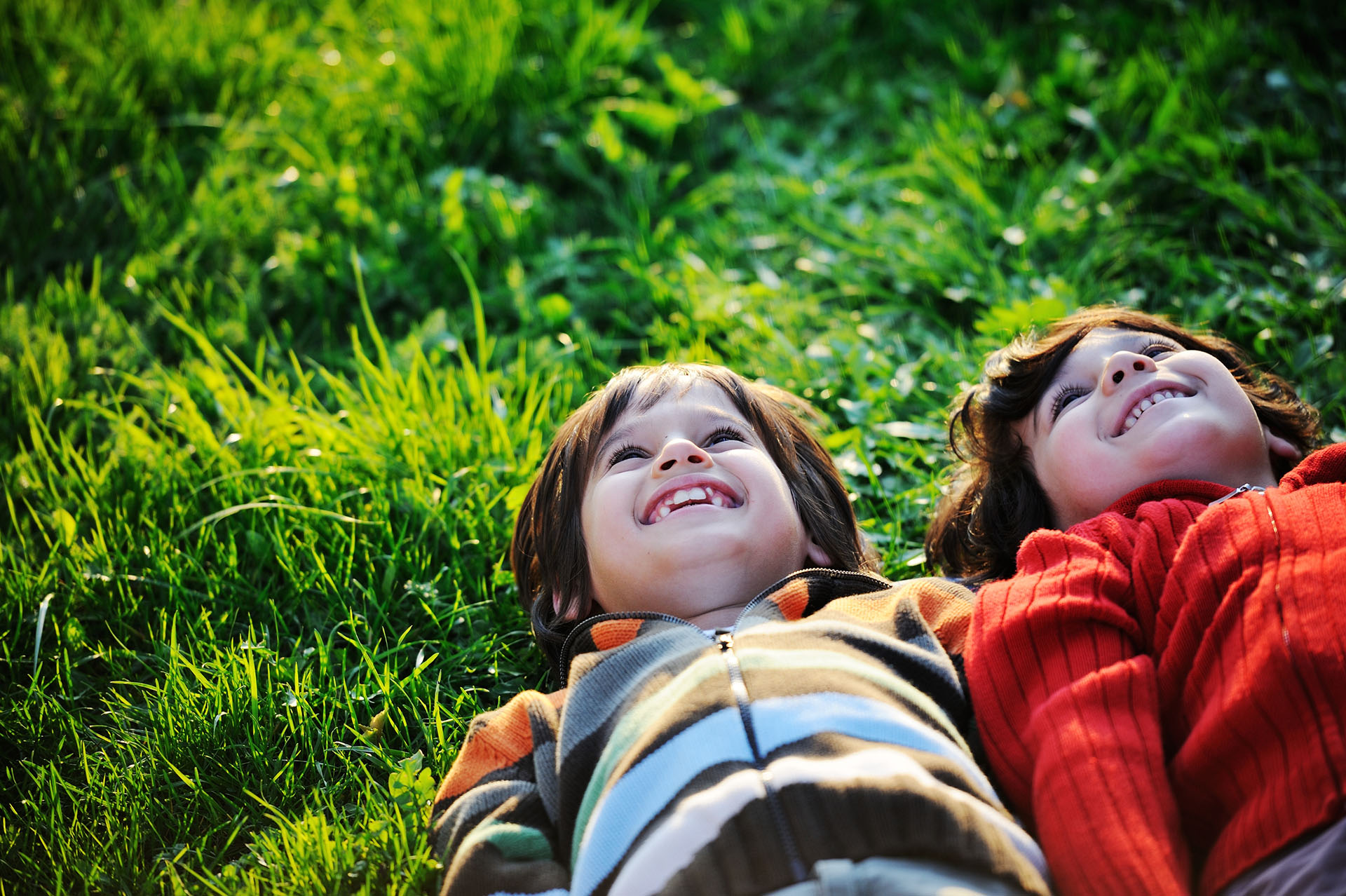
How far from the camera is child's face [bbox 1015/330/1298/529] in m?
2.06

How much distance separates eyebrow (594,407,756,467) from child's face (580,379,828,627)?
0.01 m

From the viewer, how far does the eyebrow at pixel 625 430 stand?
2.19 metres

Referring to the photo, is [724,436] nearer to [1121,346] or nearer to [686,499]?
[686,499]

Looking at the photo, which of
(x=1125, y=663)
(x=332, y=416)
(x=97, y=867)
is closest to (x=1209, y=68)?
(x=1125, y=663)

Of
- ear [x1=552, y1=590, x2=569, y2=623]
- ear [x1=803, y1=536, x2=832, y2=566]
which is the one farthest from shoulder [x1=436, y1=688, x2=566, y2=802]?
ear [x1=803, y1=536, x2=832, y2=566]

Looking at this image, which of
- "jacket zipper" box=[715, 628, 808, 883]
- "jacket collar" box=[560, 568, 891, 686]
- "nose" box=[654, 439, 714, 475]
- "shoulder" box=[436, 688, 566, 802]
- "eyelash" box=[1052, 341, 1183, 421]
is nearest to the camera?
"jacket zipper" box=[715, 628, 808, 883]

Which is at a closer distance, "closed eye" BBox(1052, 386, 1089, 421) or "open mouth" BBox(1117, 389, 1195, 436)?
"open mouth" BBox(1117, 389, 1195, 436)

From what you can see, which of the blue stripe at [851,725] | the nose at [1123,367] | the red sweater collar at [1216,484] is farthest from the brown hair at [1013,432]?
the blue stripe at [851,725]

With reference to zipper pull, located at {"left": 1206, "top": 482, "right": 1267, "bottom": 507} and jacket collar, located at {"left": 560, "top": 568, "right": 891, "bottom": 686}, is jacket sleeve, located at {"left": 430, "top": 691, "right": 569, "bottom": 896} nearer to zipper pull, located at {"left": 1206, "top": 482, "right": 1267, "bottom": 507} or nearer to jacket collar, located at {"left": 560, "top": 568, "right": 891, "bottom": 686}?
jacket collar, located at {"left": 560, "top": 568, "right": 891, "bottom": 686}

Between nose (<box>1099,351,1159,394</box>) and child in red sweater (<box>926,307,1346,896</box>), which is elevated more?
nose (<box>1099,351,1159,394</box>)

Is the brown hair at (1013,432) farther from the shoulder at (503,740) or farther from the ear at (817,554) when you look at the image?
the shoulder at (503,740)

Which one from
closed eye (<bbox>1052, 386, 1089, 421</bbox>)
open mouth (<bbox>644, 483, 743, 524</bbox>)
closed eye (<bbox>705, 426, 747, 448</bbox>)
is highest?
closed eye (<bbox>1052, 386, 1089, 421</bbox>)

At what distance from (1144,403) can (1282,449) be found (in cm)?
42

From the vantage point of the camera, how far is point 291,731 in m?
2.12
